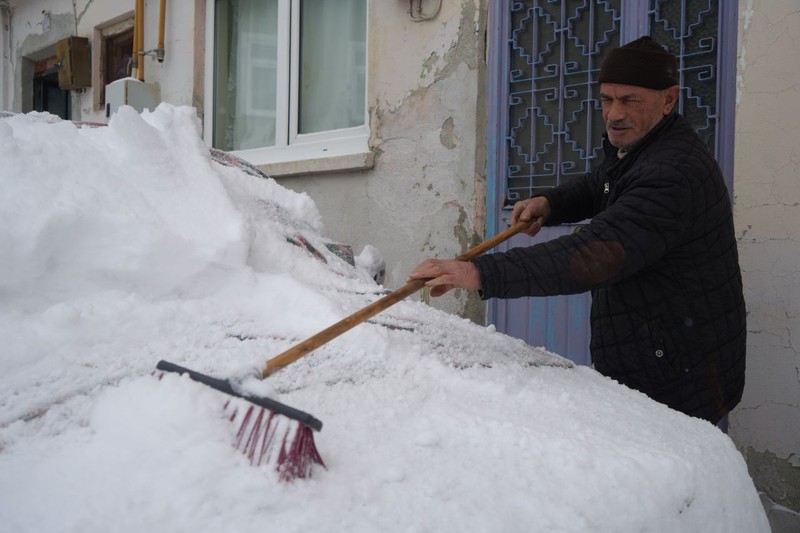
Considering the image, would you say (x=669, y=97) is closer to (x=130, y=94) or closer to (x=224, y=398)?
(x=224, y=398)

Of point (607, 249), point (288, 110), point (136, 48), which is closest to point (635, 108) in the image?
point (607, 249)

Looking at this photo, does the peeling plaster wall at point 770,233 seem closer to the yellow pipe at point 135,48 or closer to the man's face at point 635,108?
the man's face at point 635,108

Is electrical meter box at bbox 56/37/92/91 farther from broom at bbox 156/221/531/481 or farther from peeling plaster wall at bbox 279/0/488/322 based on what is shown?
broom at bbox 156/221/531/481

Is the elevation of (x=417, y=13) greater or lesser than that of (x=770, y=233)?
greater

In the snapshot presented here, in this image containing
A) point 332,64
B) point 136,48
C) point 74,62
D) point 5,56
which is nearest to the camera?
point 332,64

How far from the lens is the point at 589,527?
981mm

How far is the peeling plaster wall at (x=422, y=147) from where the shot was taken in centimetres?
372

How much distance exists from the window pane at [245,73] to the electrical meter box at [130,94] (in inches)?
21.8

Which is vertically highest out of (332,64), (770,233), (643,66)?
(332,64)

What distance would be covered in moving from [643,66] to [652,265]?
23.5 inches

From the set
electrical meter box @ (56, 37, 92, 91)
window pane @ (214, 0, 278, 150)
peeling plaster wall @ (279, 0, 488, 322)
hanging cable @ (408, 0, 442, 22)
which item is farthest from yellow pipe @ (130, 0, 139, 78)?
hanging cable @ (408, 0, 442, 22)

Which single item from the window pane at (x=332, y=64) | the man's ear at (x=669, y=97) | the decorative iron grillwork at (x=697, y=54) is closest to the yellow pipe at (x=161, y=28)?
the window pane at (x=332, y=64)

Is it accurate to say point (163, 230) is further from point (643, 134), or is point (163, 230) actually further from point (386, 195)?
point (386, 195)

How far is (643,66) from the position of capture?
191cm
